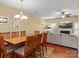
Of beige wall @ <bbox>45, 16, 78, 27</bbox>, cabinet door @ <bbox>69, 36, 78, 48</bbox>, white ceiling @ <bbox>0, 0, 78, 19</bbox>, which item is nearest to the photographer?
white ceiling @ <bbox>0, 0, 78, 19</bbox>

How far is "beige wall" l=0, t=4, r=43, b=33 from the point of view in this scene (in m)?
5.33

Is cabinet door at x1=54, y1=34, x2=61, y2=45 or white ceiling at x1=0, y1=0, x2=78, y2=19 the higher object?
white ceiling at x1=0, y1=0, x2=78, y2=19

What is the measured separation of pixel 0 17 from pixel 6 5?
2.57 ft

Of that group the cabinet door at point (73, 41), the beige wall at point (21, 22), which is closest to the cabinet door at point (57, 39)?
the cabinet door at point (73, 41)

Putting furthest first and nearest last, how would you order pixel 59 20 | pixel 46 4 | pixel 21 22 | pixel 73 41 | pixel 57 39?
pixel 59 20, pixel 21 22, pixel 57 39, pixel 46 4, pixel 73 41

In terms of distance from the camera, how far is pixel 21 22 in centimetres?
646

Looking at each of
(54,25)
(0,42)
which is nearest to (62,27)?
(54,25)

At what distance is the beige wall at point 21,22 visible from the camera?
5.33 m

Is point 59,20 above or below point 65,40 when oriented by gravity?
above

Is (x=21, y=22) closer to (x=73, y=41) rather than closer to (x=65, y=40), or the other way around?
(x=65, y=40)

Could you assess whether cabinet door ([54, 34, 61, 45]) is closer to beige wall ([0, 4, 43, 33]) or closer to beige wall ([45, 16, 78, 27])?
beige wall ([0, 4, 43, 33])

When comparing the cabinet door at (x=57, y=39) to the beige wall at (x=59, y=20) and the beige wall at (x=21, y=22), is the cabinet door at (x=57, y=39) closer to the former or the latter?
the beige wall at (x=21, y=22)

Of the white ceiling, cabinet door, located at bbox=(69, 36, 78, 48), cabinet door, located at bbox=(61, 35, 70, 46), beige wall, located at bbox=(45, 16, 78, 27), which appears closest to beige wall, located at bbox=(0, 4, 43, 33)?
the white ceiling

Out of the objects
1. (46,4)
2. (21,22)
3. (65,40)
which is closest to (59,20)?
(21,22)
